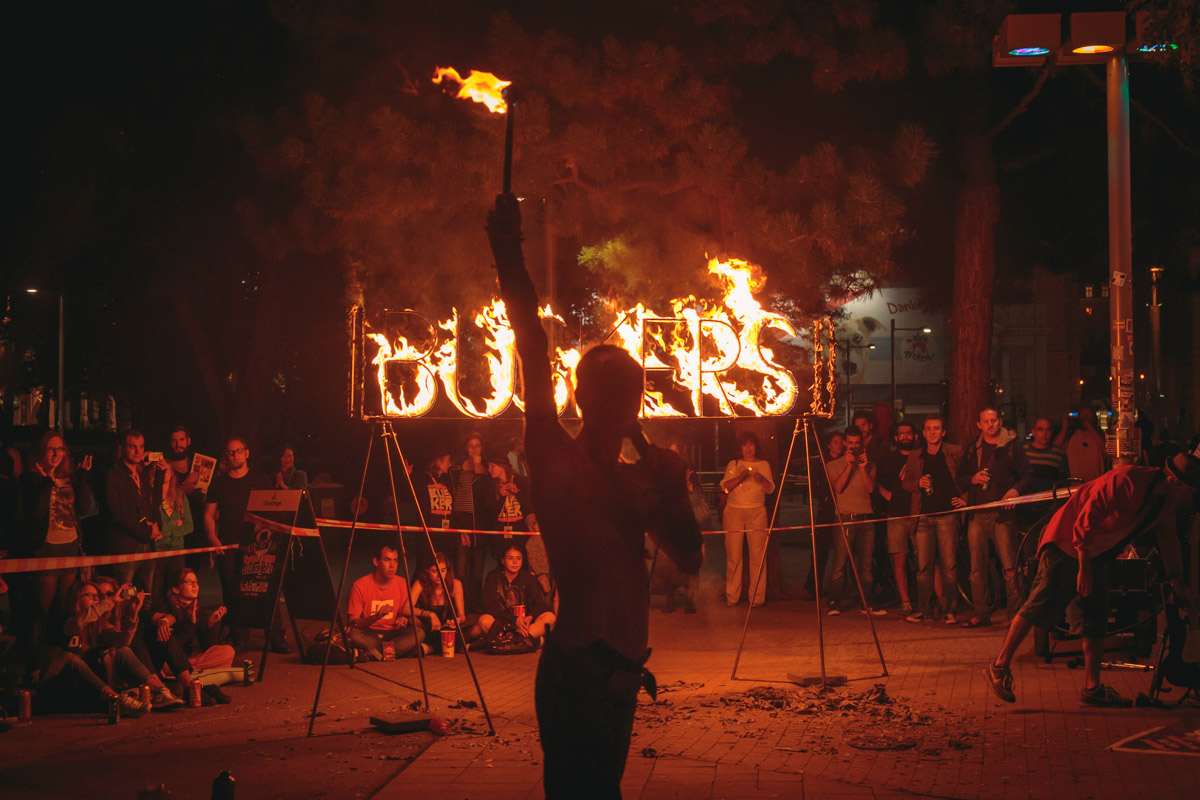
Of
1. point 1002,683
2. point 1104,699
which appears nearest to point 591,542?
point 1002,683

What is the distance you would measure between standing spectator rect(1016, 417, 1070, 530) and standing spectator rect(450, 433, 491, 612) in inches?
208

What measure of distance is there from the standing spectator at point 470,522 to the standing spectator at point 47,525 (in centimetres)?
367

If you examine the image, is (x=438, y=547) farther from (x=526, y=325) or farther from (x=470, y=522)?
(x=526, y=325)

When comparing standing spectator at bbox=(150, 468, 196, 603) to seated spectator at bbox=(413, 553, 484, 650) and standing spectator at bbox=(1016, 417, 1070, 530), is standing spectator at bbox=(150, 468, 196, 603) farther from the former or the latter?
standing spectator at bbox=(1016, 417, 1070, 530)

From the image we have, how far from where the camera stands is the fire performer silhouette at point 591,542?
2.83 metres

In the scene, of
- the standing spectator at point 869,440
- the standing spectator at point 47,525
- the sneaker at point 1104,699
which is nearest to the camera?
the sneaker at point 1104,699

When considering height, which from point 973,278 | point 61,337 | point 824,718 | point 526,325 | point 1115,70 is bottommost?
point 824,718

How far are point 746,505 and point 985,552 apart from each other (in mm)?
2562

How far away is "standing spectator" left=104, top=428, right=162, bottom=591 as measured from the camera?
970 cm

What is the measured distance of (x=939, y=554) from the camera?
1166 centimetres

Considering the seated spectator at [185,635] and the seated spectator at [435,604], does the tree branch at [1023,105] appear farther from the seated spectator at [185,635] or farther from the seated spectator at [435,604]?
the seated spectator at [185,635]

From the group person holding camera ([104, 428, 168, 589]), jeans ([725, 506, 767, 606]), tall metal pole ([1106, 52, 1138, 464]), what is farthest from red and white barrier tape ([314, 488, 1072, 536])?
person holding camera ([104, 428, 168, 589])

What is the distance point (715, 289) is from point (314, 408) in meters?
20.7

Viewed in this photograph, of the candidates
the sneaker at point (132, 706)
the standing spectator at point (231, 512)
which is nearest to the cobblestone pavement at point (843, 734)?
the sneaker at point (132, 706)
